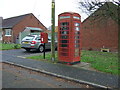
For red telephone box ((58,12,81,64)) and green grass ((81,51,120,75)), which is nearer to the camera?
green grass ((81,51,120,75))

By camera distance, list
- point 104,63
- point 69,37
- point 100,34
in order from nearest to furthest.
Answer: point 69,37 < point 104,63 < point 100,34

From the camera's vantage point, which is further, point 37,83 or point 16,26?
point 16,26

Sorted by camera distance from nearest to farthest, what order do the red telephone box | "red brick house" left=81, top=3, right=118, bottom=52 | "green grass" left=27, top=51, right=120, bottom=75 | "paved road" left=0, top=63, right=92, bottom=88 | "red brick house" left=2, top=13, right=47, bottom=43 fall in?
1. "paved road" left=0, top=63, right=92, bottom=88
2. "green grass" left=27, top=51, right=120, bottom=75
3. the red telephone box
4. "red brick house" left=81, top=3, right=118, bottom=52
5. "red brick house" left=2, top=13, right=47, bottom=43

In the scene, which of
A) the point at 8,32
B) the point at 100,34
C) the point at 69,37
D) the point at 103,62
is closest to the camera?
the point at 69,37

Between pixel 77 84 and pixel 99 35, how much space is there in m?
12.5

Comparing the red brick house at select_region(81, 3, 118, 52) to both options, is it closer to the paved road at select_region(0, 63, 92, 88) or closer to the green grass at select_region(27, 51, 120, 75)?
the green grass at select_region(27, 51, 120, 75)

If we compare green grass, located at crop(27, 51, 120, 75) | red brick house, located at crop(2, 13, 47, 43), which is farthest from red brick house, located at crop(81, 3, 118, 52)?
red brick house, located at crop(2, 13, 47, 43)

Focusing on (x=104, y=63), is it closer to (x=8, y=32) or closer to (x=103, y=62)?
(x=103, y=62)

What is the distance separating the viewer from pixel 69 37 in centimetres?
780

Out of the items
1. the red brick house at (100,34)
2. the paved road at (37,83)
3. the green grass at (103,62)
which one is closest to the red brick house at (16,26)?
the red brick house at (100,34)

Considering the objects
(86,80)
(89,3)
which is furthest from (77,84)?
(89,3)

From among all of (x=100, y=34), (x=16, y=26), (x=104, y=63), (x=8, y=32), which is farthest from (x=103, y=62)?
(x=8, y=32)

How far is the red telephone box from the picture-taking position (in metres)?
7.79

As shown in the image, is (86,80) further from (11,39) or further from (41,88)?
(11,39)
